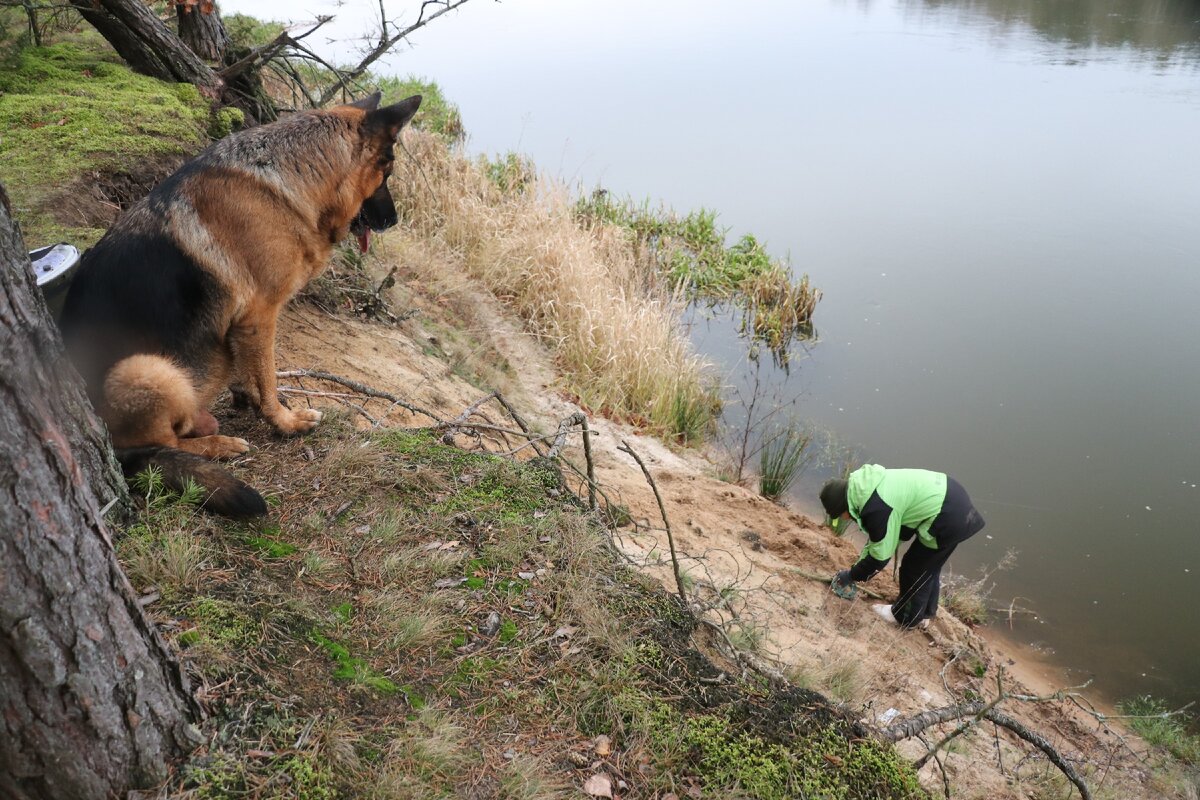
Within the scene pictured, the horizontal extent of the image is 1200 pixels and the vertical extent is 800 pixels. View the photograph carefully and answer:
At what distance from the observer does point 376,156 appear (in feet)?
13.3

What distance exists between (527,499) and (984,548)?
5691 millimetres

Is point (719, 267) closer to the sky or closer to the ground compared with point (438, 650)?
closer to the ground

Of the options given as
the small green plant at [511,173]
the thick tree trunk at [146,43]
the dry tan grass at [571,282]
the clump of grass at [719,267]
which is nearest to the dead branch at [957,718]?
the dry tan grass at [571,282]

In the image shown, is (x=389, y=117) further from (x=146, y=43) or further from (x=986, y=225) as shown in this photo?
(x=986, y=225)

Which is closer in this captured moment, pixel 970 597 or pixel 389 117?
pixel 389 117

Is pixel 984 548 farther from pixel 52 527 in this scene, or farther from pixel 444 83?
pixel 444 83

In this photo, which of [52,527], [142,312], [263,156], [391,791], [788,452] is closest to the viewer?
[52,527]

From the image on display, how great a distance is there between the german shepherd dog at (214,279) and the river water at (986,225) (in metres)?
6.42

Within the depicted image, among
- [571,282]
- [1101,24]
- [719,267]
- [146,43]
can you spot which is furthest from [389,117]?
[1101,24]

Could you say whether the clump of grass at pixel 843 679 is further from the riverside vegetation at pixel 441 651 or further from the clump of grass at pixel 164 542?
the clump of grass at pixel 164 542

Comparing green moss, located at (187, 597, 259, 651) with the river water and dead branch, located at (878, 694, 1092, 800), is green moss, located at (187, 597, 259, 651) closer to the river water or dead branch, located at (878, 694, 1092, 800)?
dead branch, located at (878, 694, 1092, 800)

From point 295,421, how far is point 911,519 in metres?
4.35

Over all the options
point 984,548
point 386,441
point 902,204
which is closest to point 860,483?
point 984,548

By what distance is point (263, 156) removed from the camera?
12.2 ft
